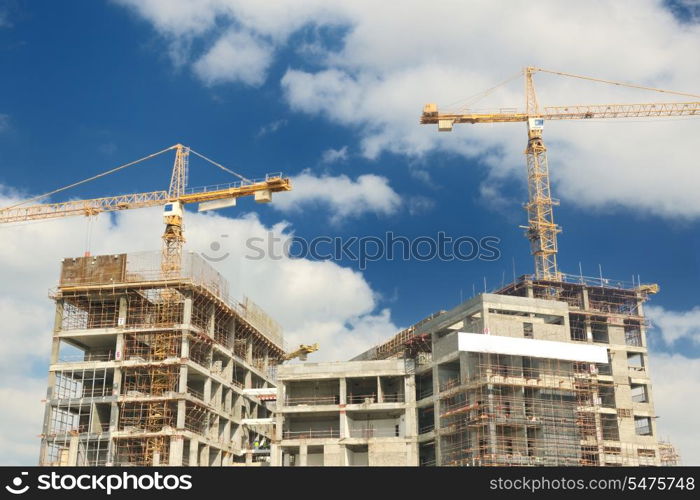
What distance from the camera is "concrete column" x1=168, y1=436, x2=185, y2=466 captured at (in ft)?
294

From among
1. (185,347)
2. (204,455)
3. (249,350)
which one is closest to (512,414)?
(185,347)

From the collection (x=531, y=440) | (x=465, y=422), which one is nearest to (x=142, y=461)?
(x=465, y=422)

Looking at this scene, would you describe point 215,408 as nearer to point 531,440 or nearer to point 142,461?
point 142,461

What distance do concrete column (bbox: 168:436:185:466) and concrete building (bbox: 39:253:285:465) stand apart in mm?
100

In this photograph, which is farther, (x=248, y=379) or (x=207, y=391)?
(x=248, y=379)

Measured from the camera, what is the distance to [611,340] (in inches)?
4405

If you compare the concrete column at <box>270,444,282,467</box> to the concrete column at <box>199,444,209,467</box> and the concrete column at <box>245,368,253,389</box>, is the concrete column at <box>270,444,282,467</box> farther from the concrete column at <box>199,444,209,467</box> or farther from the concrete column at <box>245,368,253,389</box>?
the concrete column at <box>245,368,253,389</box>

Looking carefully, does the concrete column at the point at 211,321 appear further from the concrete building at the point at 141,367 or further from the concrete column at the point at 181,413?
the concrete column at the point at 181,413

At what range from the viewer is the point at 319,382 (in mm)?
93375

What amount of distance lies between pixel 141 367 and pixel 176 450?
9.42 meters

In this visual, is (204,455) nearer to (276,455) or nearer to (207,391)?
(207,391)

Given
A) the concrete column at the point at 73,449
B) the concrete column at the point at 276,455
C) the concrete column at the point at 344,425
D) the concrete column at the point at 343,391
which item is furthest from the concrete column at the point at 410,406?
the concrete column at the point at 73,449
